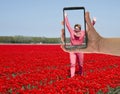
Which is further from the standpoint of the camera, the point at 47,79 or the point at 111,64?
the point at 111,64

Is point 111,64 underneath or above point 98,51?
underneath

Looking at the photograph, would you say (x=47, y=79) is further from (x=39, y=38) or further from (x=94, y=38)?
(x=39, y=38)

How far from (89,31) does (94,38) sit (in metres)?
0.05

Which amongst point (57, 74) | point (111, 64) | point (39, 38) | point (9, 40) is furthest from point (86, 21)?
point (39, 38)

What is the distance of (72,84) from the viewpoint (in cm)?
752

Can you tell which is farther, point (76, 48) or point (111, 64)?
point (111, 64)

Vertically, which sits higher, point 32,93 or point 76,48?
point 76,48

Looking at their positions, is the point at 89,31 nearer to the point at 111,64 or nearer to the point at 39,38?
the point at 111,64

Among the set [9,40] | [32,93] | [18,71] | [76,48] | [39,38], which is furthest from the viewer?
[39,38]

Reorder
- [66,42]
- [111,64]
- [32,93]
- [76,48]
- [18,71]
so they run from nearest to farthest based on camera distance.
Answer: [76,48], [66,42], [32,93], [18,71], [111,64]

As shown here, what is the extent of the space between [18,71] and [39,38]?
7056cm

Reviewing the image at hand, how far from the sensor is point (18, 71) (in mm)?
13281

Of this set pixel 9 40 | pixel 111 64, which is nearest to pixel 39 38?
pixel 9 40

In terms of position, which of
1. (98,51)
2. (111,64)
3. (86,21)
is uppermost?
(86,21)
